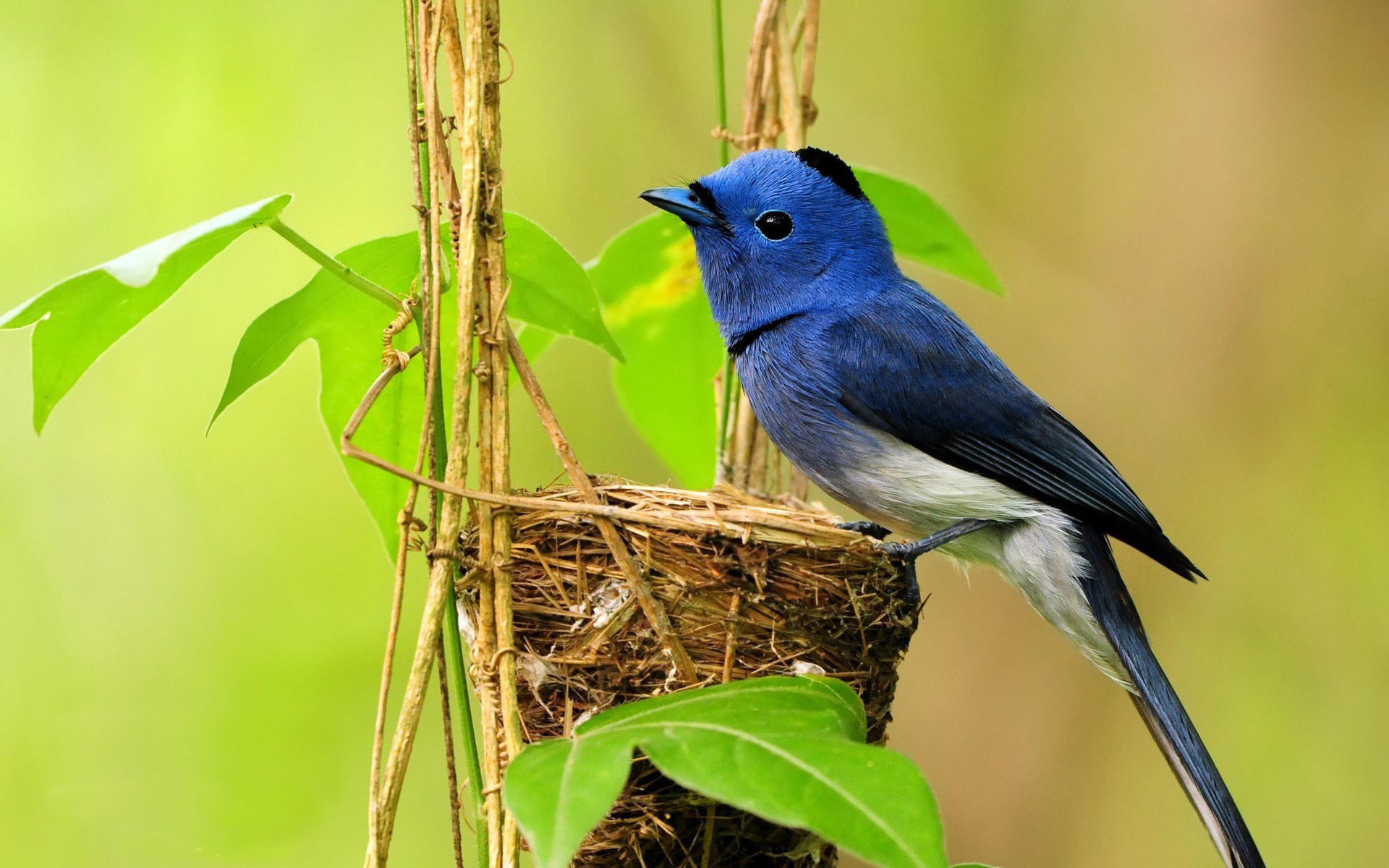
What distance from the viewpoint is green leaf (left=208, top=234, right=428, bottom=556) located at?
1867mm

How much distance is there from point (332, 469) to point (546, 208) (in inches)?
54.2

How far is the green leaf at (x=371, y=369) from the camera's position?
6.13 feet

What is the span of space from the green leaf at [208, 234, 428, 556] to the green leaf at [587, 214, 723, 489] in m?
0.76

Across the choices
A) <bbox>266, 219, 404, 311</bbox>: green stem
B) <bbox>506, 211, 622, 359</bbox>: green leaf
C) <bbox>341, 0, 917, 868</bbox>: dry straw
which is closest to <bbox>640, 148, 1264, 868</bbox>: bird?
<bbox>341, 0, 917, 868</bbox>: dry straw

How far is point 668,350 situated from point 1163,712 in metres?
1.29

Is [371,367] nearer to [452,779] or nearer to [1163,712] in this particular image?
[452,779]

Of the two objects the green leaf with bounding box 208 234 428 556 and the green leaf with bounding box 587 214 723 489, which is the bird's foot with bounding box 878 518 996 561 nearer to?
the green leaf with bounding box 587 214 723 489

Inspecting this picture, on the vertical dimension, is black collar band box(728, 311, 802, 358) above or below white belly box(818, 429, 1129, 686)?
above

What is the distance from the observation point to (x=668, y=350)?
9.09 feet

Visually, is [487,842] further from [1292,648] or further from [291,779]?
[1292,648]

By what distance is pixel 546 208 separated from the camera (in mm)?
4949

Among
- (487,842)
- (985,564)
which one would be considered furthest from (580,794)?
(985,564)

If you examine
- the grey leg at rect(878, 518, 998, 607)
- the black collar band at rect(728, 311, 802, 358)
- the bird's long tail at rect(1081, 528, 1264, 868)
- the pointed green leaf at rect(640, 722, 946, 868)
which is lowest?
the bird's long tail at rect(1081, 528, 1264, 868)

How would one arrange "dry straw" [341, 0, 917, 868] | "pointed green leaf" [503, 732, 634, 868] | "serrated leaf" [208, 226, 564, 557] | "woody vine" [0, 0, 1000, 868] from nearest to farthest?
"pointed green leaf" [503, 732, 634, 868]
"woody vine" [0, 0, 1000, 868]
"dry straw" [341, 0, 917, 868]
"serrated leaf" [208, 226, 564, 557]
